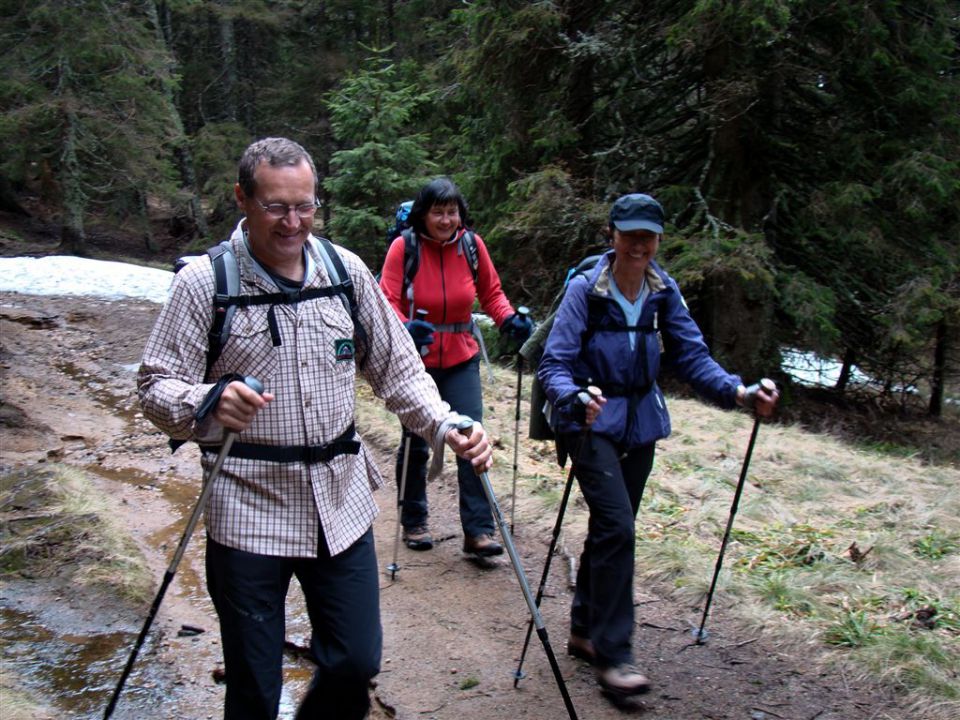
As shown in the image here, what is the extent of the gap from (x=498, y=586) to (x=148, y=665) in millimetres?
2144

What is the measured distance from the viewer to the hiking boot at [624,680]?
13.1 feet

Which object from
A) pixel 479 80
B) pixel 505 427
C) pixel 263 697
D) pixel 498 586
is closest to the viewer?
pixel 263 697

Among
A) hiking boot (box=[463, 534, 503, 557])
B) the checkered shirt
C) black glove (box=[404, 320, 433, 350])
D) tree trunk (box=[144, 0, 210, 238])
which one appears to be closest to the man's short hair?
the checkered shirt

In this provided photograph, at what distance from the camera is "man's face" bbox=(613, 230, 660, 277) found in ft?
13.1

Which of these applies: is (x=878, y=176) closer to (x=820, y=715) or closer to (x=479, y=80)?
(x=479, y=80)

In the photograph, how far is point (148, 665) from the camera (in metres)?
4.35

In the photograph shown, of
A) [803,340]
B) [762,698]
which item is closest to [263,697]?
[762,698]

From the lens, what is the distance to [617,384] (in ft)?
13.4

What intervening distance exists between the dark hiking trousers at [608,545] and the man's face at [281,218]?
1796 millimetres

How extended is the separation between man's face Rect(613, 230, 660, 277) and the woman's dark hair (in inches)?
59.1

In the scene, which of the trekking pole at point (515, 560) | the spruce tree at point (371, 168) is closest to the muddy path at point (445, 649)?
the trekking pole at point (515, 560)

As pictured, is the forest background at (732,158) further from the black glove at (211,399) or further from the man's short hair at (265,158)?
the black glove at (211,399)

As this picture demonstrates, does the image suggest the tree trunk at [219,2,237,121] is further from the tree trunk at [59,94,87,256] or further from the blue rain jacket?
the blue rain jacket

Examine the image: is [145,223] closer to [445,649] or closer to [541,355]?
[445,649]
